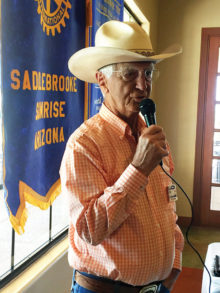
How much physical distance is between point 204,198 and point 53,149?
3433mm

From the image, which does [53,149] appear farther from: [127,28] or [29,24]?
[127,28]

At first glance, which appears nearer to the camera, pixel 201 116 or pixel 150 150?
pixel 150 150

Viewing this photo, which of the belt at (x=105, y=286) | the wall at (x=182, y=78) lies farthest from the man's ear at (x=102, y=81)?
the wall at (x=182, y=78)

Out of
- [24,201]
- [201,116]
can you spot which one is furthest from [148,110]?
[201,116]

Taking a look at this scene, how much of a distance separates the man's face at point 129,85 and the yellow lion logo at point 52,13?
21.4 inches

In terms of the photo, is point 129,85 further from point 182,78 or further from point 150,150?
point 182,78

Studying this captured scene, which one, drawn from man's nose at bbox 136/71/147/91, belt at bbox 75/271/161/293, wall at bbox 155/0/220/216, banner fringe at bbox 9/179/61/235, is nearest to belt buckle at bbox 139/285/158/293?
belt at bbox 75/271/161/293

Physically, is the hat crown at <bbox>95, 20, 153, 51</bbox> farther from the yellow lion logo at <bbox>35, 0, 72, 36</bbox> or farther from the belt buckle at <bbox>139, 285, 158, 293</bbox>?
the belt buckle at <bbox>139, 285, 158, 293</bbox>

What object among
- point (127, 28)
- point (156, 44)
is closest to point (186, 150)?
point (156, 44)

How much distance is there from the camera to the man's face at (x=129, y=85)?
1142 mm

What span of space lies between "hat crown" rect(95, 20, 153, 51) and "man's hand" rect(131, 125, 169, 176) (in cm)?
39

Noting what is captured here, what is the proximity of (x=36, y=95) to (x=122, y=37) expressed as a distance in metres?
0.47

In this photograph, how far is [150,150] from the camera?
97cm

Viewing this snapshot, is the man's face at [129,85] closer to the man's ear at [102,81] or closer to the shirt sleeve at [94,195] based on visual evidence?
the man's ear at [102,81]
